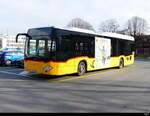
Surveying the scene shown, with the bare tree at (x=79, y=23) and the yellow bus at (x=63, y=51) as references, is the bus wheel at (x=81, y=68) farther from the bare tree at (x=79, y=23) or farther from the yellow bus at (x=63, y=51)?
the bare tree at (x=79, y=23)

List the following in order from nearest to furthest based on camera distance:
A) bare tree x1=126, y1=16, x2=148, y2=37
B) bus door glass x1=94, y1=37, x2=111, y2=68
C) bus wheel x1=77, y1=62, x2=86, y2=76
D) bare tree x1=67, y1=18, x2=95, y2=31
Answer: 1. bus wheel x1=77, y1=62, x2=86, y2=76
2. bus door glass x1=94, y1=37, x2=111, y2=68
3. bare tree x1=126, y1=16, x2=148, y2=37
4. bare tree x1=67, y1=18, x2=95, y2=31

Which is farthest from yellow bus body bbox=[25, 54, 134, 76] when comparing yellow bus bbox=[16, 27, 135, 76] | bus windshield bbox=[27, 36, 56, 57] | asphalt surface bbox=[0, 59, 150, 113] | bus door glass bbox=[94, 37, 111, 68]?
asphalt surface bbox=[0, 59, 150, 113]

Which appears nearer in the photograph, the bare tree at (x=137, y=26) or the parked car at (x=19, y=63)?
the parked car at (x=19, y=63)

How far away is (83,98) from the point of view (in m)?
5.76

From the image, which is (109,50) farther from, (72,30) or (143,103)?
(143,103)

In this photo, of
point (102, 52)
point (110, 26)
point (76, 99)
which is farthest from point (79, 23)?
point (76, 99)

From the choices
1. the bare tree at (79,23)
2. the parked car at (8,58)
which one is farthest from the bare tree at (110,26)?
the parked car at (8,58)

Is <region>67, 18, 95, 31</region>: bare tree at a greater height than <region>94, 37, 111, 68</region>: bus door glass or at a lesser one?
greater

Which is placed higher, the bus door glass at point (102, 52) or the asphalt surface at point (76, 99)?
the bus door glass at point (102, 52)

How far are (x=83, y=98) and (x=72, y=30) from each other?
4.98 meters

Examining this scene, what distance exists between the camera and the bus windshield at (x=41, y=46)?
8555 millimetres

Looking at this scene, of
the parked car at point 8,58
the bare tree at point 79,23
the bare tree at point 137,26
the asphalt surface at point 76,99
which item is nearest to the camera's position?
the asphalt surface at point 76,99

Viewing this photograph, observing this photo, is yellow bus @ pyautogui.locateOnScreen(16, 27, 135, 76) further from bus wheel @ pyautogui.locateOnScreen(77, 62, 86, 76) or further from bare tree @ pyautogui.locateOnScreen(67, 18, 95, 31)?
bare tree @ pyautogui.locateOnScreen(67, 18, 95, 31)

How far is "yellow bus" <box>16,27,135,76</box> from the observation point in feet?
28.2
